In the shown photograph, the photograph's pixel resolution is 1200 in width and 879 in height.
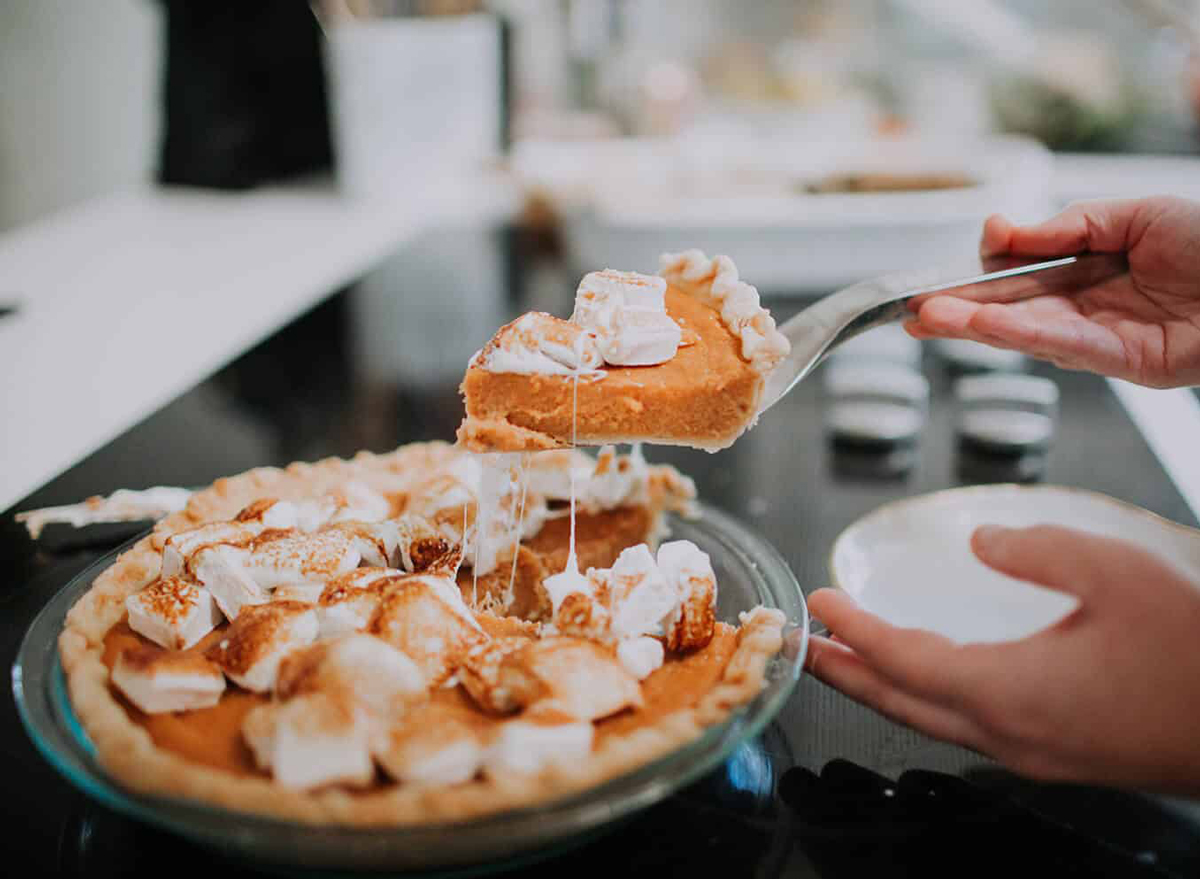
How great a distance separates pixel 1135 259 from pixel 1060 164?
331 centimetres

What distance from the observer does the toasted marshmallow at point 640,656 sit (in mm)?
1396

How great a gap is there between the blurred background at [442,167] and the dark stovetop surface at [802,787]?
0.91 ft

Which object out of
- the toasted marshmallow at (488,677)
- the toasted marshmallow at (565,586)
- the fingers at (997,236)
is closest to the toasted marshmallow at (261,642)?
the toasted marshmallow at (488,677)

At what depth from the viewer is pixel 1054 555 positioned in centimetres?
124

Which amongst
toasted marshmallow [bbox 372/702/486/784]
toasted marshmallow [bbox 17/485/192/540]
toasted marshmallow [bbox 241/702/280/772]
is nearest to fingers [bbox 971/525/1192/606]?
toasted marshmallow [bbox 372/702/486/784]

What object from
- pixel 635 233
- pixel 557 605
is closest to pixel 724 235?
pixel 635 233

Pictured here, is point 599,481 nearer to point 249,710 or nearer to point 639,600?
point 639,600

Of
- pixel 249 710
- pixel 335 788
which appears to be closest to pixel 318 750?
pixel 335 788

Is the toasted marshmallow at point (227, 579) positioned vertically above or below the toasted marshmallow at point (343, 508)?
above

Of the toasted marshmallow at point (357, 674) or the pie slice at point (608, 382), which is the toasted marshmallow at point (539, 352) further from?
the toasted marshmallow at point (357, 674)

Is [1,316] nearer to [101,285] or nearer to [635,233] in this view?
[101,285]

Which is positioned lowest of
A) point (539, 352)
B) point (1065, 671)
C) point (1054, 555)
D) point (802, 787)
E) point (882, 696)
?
point (802, 787)

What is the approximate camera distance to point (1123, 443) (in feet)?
8.19

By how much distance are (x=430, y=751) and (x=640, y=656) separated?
0.35 metres
